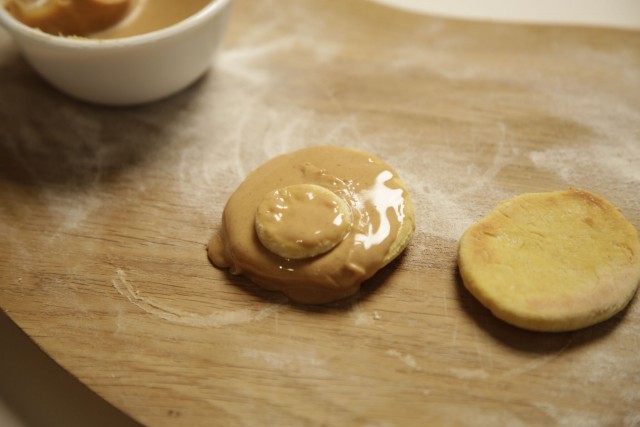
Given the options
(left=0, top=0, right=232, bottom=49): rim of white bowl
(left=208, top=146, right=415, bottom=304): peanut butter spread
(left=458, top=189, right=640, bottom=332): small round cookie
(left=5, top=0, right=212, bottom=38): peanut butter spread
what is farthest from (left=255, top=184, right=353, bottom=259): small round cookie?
(left=5, top=0, right=212, bottom=38): peanut butter spread

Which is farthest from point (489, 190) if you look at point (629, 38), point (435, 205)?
point (629, 38)

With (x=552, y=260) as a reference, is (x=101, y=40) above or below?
above

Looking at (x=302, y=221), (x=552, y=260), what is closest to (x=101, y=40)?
(x=302, y=221)

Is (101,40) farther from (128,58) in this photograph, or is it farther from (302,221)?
(302,221)

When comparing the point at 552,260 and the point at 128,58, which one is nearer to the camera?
the point at 552,260

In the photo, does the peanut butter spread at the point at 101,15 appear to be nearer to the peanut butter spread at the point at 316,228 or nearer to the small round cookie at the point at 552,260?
the peanut butter spread at the point at 316,228
